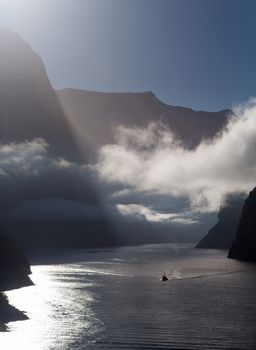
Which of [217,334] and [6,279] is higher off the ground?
[6,279]

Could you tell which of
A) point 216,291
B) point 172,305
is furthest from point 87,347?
point 216,291

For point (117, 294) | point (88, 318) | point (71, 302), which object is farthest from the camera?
point (117, 294)

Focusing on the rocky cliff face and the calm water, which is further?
the rocky cliff face

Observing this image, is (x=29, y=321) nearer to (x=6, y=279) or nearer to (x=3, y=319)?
(x=3, y=319)

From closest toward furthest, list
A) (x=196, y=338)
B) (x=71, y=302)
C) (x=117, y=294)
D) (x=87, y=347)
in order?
(x=87, y=347), (x=196, y=338), (x=71, y=302), (x=117, y=294)

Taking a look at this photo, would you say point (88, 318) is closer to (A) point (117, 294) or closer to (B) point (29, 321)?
(B) point (29, 321)

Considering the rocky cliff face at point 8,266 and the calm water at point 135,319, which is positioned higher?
the rocky cliff face at point 8,266

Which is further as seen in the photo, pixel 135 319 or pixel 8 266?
pixel 8 266

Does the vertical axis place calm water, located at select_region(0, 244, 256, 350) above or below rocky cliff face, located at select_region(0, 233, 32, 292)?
below

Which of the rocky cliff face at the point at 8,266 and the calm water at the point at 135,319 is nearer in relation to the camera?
the calm water at the point at 135,319

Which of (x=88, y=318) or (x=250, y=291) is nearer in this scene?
(x=88, y=318)

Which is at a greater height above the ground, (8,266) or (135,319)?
(8,266)
